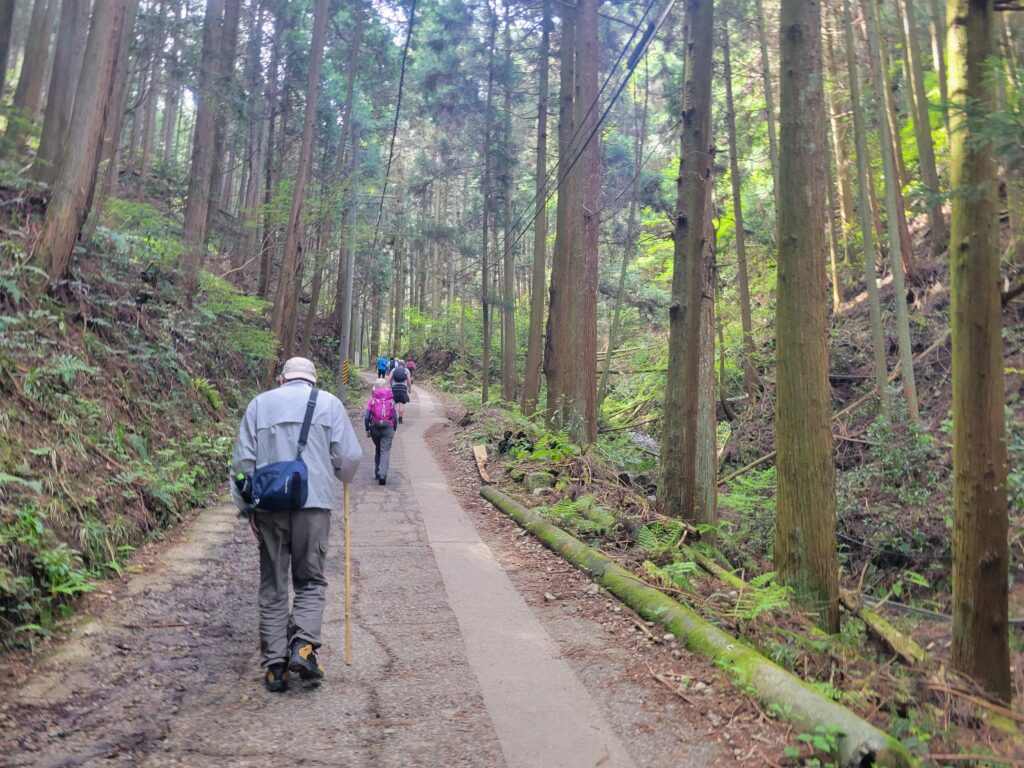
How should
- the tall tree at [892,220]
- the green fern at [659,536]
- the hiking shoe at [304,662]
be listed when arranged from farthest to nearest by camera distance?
1. the tall tree at [892,220]
2. the green fern at [659,536]
3. the hiking shoe at [304,662]

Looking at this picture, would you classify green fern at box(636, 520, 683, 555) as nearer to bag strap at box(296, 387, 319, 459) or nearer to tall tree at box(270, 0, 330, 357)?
bag strap at box(296, 387, 319, 459)

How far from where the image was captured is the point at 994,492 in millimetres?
5301

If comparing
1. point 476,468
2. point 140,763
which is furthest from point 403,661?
point 476,468

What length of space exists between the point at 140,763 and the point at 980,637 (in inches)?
224

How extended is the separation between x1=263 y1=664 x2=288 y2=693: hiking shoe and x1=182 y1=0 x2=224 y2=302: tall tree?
12.6m

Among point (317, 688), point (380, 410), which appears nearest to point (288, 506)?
point (317, 688)

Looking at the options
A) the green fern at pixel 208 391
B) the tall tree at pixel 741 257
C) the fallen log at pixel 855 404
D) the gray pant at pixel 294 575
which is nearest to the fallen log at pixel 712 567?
the gray pant at pixel 294 575

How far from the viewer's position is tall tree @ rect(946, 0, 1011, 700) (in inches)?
204

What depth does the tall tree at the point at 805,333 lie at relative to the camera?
6.32 m

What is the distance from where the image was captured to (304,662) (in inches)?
165

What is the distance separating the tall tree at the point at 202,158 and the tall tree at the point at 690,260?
11.0 m

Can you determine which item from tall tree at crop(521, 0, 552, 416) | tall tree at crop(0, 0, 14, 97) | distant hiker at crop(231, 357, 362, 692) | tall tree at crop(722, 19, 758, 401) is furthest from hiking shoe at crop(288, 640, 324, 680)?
tall tree at crop(521, 0, 552, 416)

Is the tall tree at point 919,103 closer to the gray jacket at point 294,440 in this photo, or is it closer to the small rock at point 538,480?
the small rock at point 538,480

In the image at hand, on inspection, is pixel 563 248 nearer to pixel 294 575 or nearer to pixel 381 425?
pixel 381 425
